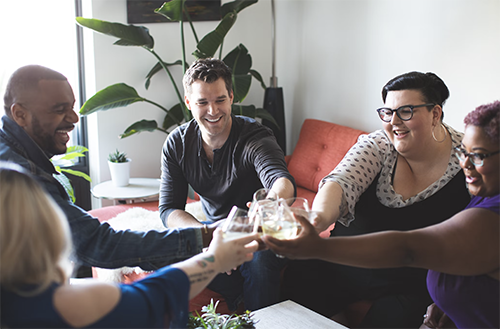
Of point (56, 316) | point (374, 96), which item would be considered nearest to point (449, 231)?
point (56, 316)

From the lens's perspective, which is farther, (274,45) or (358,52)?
(274,45)

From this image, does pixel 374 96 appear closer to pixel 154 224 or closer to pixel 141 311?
pixel 154 224

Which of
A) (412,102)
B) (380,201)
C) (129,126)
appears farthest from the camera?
(129,126)

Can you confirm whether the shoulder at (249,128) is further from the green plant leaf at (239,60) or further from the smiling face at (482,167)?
the green plant leaf at (239,60)

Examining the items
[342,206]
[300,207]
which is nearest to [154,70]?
[342,206]

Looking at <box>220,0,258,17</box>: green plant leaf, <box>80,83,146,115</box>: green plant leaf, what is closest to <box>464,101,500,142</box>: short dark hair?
<box>220,0,258,17</box>: green plant leaf

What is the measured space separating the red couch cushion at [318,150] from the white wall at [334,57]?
24 centimetres

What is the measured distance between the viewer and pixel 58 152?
4.86ft

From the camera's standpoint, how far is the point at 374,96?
318 cm

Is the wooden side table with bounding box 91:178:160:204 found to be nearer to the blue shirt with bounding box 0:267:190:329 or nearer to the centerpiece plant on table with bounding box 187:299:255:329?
the centerpiece plant on table with bounding box 187:299:255:329

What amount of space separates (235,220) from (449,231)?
0.56m

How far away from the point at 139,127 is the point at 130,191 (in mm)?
531

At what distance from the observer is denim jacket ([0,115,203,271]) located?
1.34 meters

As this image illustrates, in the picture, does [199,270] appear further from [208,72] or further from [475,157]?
[208,72]
